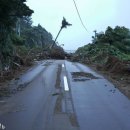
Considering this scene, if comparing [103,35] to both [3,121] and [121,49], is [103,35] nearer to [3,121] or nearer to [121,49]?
[121,49]

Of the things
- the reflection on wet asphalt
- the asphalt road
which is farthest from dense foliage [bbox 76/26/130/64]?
the asphalt road

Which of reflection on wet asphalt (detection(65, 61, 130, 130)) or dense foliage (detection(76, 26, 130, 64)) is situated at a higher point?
dense foliage (detection(76, 26, 130, 64))

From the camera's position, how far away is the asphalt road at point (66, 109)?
9820 mm

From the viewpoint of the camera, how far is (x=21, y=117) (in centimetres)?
1084

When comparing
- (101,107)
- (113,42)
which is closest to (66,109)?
(101,107)

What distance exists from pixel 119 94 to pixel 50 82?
543cm

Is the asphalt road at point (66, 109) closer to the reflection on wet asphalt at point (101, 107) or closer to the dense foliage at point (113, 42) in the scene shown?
the reflection on wet asphalt at point (101, 107)

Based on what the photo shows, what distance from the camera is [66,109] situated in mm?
12016

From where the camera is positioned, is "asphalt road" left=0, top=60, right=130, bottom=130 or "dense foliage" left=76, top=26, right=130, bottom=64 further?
"dense foliage" left=76, top=26, right=130, bottom=64

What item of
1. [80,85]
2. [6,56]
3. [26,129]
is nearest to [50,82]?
[80,85]

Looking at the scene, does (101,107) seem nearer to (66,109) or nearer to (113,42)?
(66,109)

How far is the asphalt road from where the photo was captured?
9.82m

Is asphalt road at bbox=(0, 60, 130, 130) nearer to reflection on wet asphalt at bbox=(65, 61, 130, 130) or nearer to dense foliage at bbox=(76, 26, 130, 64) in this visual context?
reflection on wet asphalt at bbox=(65, 61, 130, 130)

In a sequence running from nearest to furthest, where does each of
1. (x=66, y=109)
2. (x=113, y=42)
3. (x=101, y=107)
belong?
(x=66, y=109)
(x=101, y=107)
(x=113, y=42)
